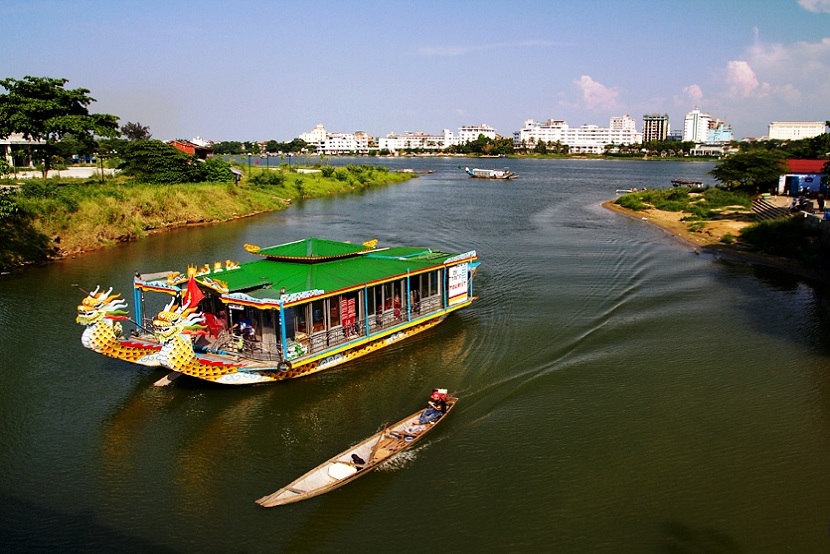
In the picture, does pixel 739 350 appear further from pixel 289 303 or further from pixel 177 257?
pixel 177 257

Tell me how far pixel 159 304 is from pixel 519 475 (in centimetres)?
1582

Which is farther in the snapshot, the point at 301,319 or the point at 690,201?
the point at 690,201

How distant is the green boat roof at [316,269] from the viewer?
17.4 m

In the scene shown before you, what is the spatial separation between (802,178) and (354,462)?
45.5 m

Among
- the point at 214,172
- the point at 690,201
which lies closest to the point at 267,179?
the point at 214,172

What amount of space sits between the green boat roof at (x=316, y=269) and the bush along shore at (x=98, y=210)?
686 inches

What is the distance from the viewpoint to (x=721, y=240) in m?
38.4

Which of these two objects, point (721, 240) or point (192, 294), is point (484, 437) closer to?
point (192, 294)

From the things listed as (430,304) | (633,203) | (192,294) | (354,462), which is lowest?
(354,462)

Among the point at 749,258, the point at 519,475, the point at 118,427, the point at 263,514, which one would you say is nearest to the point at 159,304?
the point at 118,427

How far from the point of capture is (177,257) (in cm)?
3397

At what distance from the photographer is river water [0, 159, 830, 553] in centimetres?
1177

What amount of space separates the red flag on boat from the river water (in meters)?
2.27

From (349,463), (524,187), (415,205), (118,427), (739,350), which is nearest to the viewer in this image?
(349,463)
